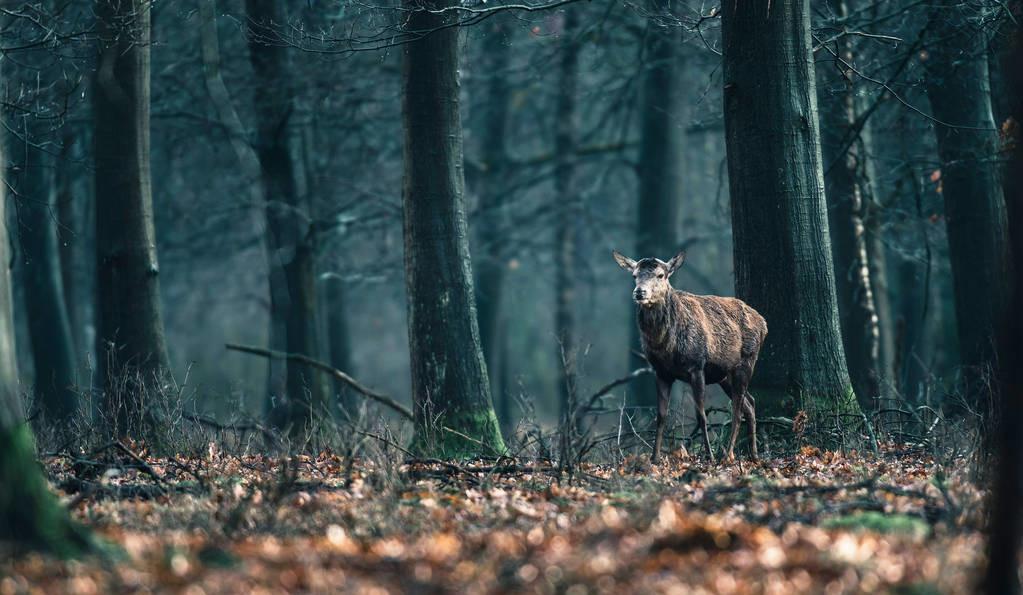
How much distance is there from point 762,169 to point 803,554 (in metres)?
6.11

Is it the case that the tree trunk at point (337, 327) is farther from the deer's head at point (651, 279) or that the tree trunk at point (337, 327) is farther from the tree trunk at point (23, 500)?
the tree trunk at point (23, 500)

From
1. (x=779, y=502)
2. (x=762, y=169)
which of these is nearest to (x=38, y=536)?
(x=779, y=502)

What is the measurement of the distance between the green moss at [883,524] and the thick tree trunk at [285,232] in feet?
37.6

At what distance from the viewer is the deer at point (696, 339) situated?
11453 millimetres

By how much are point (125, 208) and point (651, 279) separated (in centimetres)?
616

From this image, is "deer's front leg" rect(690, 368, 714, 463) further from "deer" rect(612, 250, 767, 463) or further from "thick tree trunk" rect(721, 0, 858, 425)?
"thick tree trunk" rect(721, 0, 858, 425)

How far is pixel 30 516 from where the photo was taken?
19.6ft

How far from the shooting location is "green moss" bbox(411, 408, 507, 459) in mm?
11836

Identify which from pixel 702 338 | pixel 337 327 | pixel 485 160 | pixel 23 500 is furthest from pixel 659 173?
pixel 23 500

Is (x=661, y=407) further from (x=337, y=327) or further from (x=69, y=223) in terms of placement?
(x=337, y=327)

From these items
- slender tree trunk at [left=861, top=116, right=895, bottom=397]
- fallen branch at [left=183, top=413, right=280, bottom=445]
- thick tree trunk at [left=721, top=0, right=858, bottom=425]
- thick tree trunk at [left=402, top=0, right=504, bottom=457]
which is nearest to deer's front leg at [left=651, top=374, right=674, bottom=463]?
thick tree trunk at [left=721, top=0, right=858, bottom=425]

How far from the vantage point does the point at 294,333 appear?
1859 centimetres

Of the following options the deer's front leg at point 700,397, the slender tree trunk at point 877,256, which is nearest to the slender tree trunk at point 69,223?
the deer's front leg at point 700,397

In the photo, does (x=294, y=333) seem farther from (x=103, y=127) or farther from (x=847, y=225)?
(x=847, y=225)
